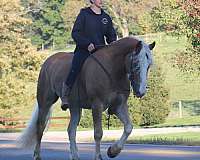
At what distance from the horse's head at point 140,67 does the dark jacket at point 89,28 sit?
1.19 m

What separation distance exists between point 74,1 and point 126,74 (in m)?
75.5

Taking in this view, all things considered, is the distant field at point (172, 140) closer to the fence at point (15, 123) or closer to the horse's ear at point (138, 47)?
the horse's ear at point (138, 47)

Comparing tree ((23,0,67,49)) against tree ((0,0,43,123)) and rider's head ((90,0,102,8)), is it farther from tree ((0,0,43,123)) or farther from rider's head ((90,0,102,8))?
rider's head ((90,0,102,8))

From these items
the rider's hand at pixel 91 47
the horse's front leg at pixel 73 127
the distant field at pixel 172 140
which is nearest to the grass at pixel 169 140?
the distant field at pixel 172 140

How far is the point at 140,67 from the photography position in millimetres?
9438

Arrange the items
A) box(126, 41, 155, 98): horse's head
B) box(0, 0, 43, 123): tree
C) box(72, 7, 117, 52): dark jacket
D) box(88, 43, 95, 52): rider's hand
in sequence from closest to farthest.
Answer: box(126, 41, 155, 98): horse's head
box(88, 43, 95, 52): rider's hand
box(72, 7, 117, 52): dark jacket
box(0, 0, 43, 123): tree

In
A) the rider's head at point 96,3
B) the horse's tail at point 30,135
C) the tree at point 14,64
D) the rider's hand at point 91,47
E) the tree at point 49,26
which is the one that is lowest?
the tree at point 49,26

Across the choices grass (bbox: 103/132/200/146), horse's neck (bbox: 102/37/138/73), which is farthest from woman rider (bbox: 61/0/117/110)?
grass (bbox: 103/132/200/146)

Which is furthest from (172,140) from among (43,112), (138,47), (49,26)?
(49,26)

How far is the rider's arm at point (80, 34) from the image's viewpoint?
10547mm

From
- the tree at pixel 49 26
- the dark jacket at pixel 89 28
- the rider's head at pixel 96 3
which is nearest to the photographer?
the rider's head at pixel 96 3

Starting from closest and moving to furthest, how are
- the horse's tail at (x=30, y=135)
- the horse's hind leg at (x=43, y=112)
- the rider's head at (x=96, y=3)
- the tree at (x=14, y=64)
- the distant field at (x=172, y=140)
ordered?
the rider's head at (x=96, y=3)
the horse's hind leg at (x=43, y=112)
the horse's tail at (x=30, y=135)
the distant field at (x=172, y=140)
the tree at (x=14, y=64)

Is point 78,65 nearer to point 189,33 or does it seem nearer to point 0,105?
point 189,33

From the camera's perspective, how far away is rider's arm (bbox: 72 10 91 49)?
10.5 meters
